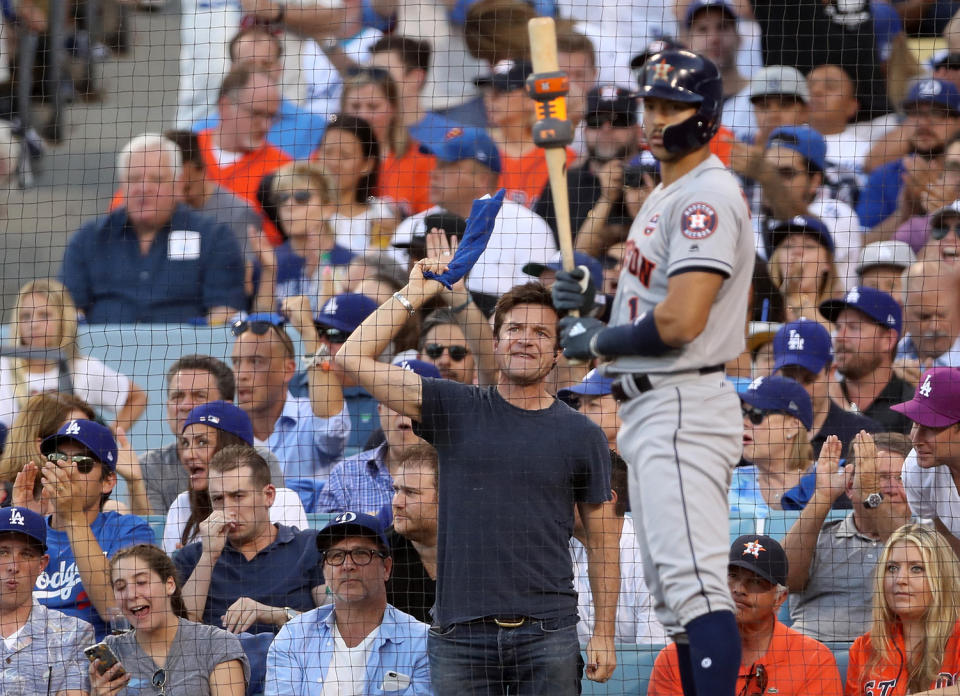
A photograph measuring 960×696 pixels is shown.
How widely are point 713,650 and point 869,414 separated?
3.13 meters

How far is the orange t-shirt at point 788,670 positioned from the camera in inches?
191

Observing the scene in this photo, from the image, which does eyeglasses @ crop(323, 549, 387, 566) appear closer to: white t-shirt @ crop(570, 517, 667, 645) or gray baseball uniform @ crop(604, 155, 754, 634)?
white t-shirt @ crop(570, 517, 667, 645)

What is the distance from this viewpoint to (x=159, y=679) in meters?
5.10

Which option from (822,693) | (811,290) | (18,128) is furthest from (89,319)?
(822,693)

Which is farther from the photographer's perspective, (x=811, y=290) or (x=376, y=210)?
(x=376, y=210)

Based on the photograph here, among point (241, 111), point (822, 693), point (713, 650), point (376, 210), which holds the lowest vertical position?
point (822, 693)

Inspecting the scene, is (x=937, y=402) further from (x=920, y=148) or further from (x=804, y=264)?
(x=920, y=148)

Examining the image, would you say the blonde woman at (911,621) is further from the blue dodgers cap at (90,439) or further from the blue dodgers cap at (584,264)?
the blue dodgers cap at (90,439)

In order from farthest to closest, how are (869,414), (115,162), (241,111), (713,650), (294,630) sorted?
(115,162) < (241,111) < (869,414) < (294,630) < (713,650)

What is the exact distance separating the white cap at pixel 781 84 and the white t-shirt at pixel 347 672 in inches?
186

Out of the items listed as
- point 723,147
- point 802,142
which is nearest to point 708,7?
point 723,147

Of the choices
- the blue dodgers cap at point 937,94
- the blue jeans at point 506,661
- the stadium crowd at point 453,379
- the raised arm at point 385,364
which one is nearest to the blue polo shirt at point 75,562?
the stadium crowd at point 453,379

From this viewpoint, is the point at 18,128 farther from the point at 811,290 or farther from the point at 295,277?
the point at 811,290

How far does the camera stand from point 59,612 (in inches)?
213
